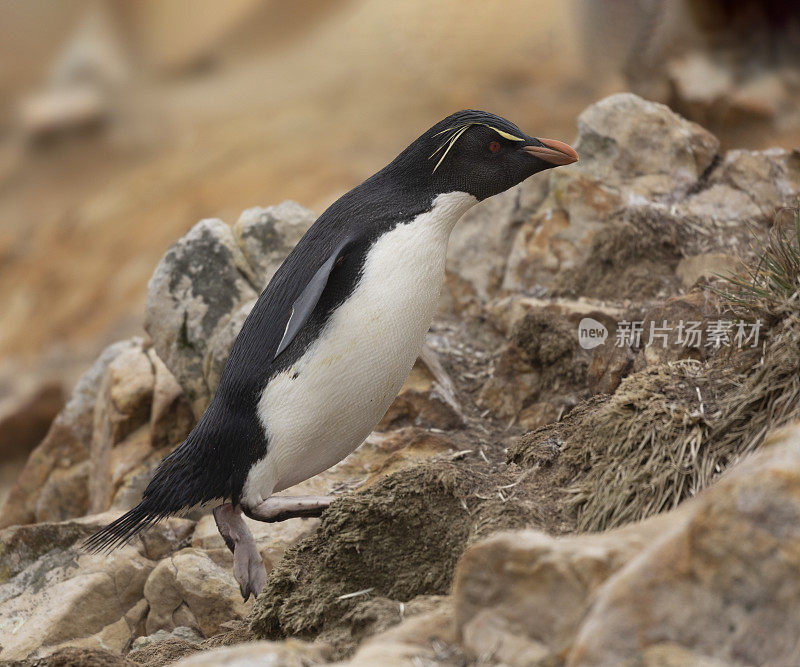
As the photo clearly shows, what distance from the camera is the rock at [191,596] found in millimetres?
2803

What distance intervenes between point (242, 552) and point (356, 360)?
0.69m

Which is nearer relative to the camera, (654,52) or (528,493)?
(528,493)

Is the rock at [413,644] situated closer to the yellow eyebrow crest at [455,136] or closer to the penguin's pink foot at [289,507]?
the penguin's pink foot at [289,507]

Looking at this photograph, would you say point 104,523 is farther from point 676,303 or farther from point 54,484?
point 676,303

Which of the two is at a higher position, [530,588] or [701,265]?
Result: [530,588]

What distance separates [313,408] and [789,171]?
3.01 metres

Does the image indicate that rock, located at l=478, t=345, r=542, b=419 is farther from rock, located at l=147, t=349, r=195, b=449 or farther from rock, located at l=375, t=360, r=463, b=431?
rock, located at l=147, t=349, r=195, b=449

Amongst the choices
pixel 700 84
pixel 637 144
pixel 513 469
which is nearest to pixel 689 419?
pixel 513 469

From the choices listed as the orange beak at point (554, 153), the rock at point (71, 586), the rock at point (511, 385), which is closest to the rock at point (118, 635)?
the rock at point (71, 586)

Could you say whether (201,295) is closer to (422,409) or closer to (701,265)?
(422,409)

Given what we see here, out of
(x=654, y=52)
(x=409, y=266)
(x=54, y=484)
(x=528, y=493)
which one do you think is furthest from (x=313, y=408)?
(x=654, y=52)

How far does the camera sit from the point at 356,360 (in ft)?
8.50

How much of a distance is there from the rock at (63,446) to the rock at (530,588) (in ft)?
11.9

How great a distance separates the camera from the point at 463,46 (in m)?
9.02
